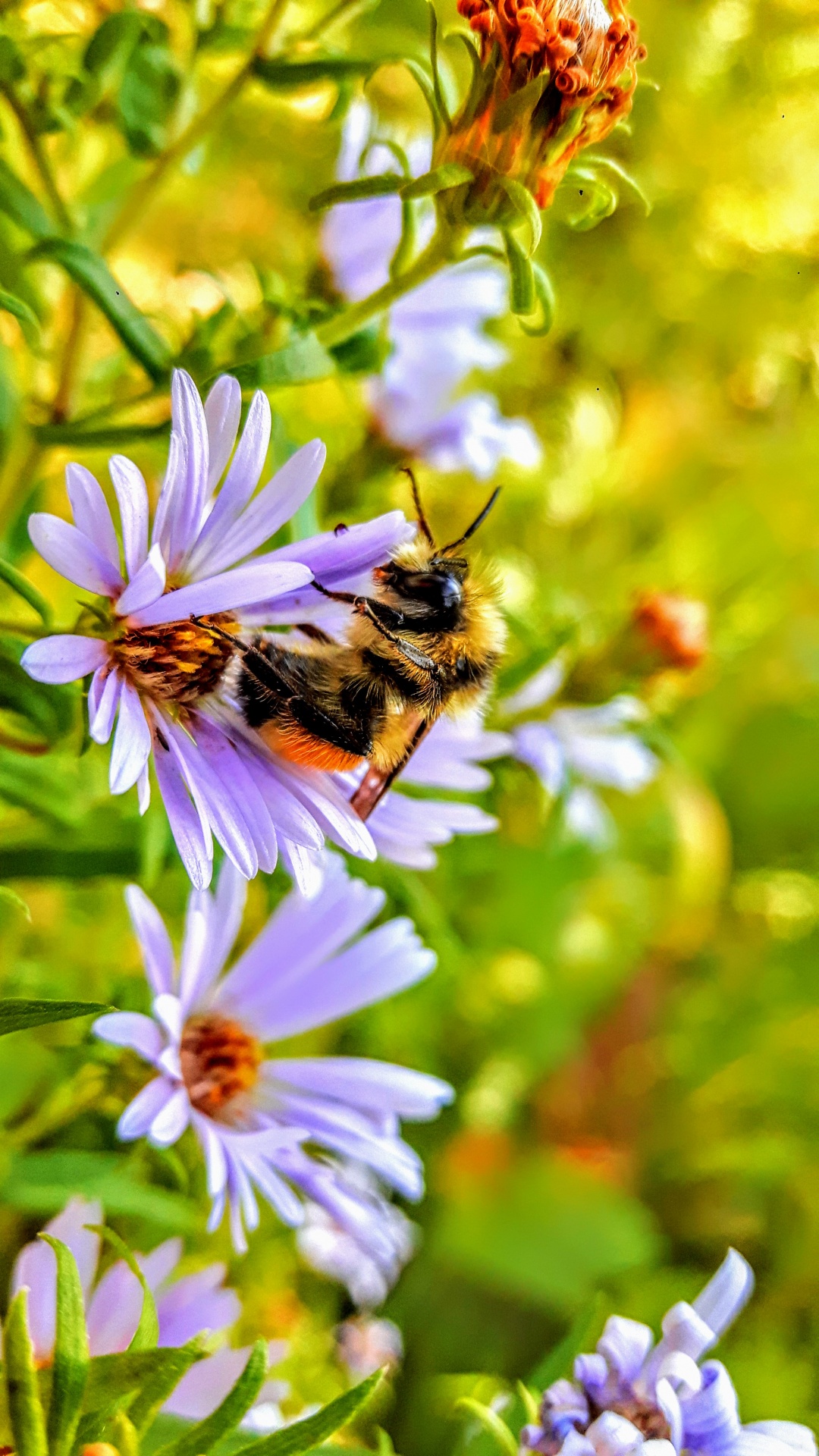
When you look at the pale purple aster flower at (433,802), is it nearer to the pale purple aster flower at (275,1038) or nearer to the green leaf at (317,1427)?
the pale purple aster flower at (275,1038)

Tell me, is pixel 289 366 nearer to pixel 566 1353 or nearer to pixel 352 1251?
pixel 566 1353

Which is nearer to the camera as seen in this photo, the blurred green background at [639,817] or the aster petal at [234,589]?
the aster petal at [234,589]

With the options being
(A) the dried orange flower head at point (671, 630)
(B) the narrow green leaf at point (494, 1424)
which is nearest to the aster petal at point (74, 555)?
(B) the narrow green leaf at point (494, 1424)

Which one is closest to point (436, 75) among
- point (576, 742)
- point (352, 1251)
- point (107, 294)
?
point (107, 294)

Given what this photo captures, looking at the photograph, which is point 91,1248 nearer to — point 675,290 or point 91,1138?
point 91,1138

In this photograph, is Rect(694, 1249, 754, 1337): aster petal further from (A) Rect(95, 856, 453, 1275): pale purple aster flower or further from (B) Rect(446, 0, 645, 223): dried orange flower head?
(B) Rect(446, 0, 645, 223): dried orange flower head

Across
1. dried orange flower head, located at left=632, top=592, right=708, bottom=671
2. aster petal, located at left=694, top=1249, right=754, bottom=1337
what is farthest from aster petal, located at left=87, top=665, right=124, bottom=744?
dried orange flower head, located at left=632, top=592, right=708, bottom=671
